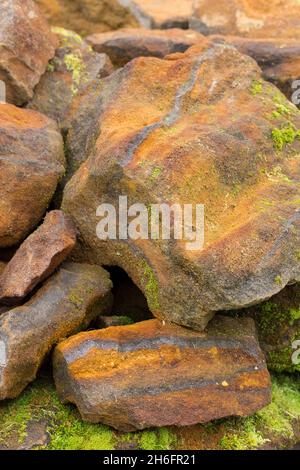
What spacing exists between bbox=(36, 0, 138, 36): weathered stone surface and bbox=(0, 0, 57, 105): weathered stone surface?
149cm

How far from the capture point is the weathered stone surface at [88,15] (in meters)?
7.43

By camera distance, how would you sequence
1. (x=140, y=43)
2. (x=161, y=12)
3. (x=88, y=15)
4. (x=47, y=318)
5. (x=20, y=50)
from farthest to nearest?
(x=161, y=12) → (x=88, y=15) → (x=140, y=43) → (x=20, y=50) → (x=47, y=318)

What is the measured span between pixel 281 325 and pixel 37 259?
1814mm

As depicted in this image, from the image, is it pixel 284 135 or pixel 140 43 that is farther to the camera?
pixel 140 43

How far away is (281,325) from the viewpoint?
469 cm

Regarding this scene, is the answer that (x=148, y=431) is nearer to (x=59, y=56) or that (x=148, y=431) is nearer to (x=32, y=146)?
(x=32, y=146)

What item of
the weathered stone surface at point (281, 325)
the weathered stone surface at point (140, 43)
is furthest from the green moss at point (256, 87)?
the weathered stone surface at point (281, 325)

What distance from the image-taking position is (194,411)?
4055 millimetres

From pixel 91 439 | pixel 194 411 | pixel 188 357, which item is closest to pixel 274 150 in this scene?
pixel 188 357

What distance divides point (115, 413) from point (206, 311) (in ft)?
Answer: 2.80

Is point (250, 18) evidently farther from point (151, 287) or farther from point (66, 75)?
point (151, 287)

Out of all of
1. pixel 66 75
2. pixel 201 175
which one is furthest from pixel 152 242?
pixel 66 75

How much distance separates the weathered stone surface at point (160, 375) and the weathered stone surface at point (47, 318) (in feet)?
0.51

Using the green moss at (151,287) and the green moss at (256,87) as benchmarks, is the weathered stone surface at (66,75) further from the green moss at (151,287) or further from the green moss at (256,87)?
the green moss at (151,287)
